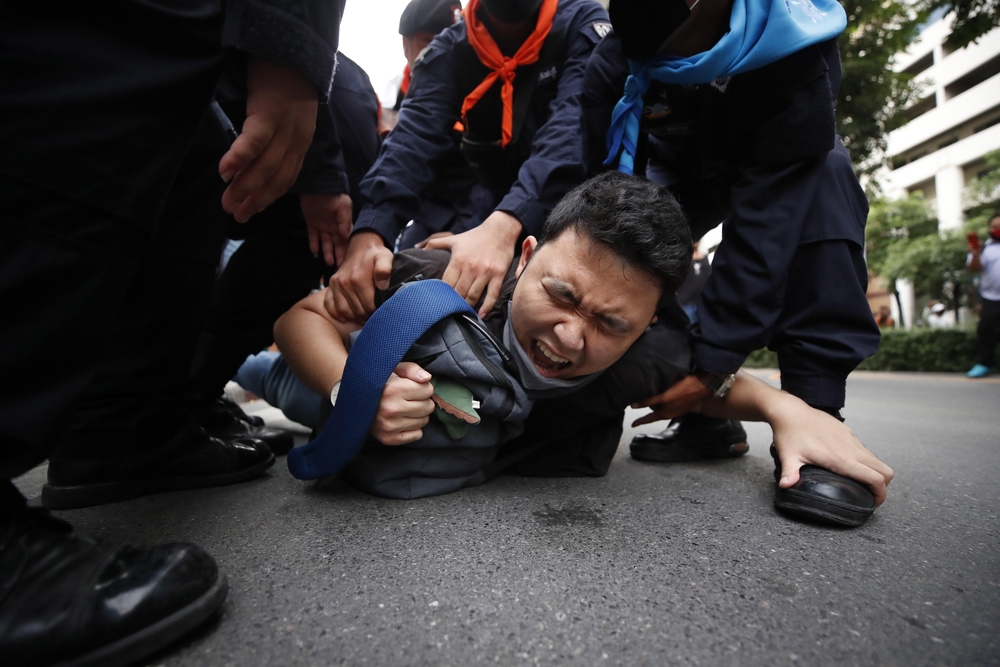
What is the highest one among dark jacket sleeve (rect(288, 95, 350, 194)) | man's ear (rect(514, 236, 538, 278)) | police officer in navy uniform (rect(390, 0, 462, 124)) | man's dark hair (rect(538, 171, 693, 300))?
police officer in navy uniform (rect(390, 0, 462, 124))

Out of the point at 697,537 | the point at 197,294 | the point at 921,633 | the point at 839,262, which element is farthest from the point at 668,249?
the point at 197,294

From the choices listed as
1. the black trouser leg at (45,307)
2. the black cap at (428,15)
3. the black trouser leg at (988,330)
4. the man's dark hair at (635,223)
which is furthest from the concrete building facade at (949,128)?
the black trouser leg at (45,307)

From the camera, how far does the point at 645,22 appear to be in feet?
3.84

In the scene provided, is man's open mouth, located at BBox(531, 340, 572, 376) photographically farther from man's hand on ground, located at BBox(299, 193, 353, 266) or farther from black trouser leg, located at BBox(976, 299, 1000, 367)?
black trouser leg, located at BBox(976, 299, 1000, 367)

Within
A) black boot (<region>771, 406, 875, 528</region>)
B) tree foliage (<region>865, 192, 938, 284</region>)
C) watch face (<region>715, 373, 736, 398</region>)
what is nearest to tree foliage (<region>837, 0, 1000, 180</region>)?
watch face (<region>715, 373, 736, 398</region>)

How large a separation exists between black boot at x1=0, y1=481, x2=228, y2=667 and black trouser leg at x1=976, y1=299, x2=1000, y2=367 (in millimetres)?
6451

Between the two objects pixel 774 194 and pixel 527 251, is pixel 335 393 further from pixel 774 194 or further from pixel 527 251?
pixel 774 194

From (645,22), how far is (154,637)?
1.38m

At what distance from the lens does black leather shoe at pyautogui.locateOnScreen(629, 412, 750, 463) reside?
146 cm

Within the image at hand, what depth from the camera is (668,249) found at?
3.35ft

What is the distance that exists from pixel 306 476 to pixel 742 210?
1093mm

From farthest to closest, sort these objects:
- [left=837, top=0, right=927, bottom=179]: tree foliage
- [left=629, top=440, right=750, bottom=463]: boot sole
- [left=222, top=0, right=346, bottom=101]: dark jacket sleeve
A: [left=837, top=0, right=927, bottom=179]: tree foliage < [left=629, top=440, right=750, bottom=463]: boot sole < [left=222, top=0, right=346, bottom=101]: dark jacket sleeve

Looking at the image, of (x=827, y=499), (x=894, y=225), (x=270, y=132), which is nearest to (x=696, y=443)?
(x=827, y=499)

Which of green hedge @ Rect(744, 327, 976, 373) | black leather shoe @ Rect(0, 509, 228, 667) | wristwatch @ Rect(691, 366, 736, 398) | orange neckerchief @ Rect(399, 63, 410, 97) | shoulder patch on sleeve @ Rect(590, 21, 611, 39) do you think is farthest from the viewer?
green hedge @ Rect(744, 327, 976, 373)
